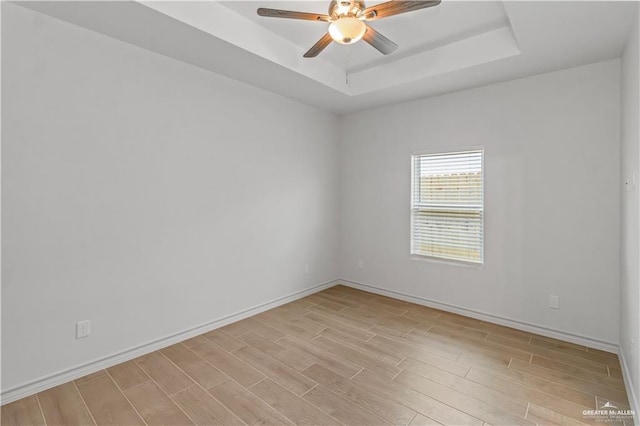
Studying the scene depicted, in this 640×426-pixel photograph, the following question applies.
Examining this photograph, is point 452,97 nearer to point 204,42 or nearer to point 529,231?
point 529,231

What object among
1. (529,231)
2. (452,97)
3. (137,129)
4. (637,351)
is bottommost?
(637,351)

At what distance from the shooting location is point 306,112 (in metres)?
4.36

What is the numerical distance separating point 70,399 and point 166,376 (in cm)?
59

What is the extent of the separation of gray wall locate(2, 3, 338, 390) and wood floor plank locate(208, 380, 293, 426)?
3.36 ft

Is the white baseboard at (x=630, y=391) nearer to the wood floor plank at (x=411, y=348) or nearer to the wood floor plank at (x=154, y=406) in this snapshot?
the wood floor plank at (x=411, y=348)

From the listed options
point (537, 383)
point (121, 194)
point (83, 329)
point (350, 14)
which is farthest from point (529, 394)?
point (121, 194)

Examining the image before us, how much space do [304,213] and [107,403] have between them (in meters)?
2.84

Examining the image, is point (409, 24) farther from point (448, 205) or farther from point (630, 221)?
point (630, 221)

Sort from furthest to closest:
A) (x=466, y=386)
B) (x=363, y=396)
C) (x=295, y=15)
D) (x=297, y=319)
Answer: (x=297, y=319), (x=466, y=386), (x=363, y=396), (x=295, y=15)

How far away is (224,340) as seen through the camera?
309 centimetres

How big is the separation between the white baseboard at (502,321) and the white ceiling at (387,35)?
2502mm

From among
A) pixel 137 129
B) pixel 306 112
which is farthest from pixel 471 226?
pixel 137 129

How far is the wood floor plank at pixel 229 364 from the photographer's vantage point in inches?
96.5

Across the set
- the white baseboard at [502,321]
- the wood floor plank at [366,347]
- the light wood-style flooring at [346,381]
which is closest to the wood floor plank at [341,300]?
the white baseboard at [502,321]
